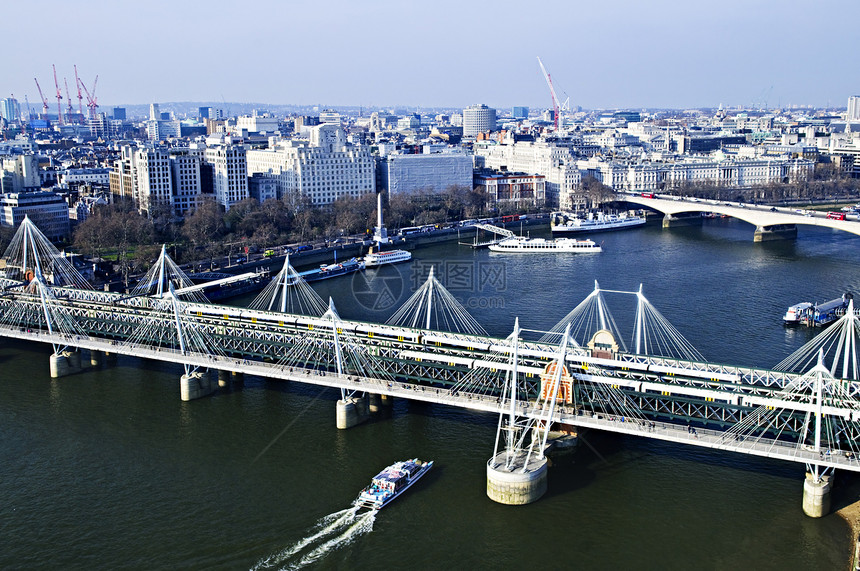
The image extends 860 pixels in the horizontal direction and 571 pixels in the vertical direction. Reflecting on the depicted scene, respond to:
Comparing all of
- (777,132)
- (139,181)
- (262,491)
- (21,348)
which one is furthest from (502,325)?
(777,132)

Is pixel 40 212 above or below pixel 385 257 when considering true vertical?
above

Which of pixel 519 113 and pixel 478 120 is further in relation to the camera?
pixel 519 113

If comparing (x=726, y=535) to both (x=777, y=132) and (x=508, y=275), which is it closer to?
(x=508, y=275)

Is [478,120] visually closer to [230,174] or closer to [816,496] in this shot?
[230,174]

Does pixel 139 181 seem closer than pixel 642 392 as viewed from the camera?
No

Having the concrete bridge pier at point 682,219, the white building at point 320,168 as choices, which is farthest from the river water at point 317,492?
the white building at point 320,168

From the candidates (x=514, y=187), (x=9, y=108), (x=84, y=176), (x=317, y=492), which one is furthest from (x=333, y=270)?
(x=9, y=108)

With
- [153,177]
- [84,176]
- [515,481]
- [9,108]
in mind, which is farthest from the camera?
[9,108]
